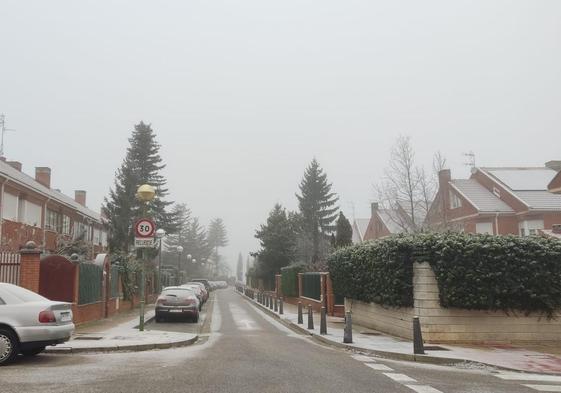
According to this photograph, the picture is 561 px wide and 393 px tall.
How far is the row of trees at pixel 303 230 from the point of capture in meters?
52.0

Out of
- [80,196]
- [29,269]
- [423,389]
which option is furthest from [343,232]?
[80,196]

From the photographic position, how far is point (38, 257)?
15.4 meters

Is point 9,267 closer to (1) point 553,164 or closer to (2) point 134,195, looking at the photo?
(2) point 134,195

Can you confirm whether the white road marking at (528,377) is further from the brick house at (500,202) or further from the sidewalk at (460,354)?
the brick house at (500,202)

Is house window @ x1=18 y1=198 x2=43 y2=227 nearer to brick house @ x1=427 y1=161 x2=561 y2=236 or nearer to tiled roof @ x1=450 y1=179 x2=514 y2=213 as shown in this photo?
brick house @ x1=427 y1=161 x2=561 y2=236

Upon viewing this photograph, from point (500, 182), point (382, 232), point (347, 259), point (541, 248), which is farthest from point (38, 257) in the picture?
point (382, 232)

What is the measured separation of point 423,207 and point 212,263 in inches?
4330

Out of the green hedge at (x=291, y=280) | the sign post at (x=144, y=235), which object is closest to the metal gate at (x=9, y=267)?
the sign post at (x=144, y=235)

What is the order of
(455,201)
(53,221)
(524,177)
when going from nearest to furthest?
(53,221) → (524,177) → (455,201)

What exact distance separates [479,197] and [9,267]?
1322 inches

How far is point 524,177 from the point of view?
135 feet

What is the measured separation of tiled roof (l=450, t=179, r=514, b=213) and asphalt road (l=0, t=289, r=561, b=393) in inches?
1134

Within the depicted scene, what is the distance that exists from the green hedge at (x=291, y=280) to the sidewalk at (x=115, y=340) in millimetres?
20300

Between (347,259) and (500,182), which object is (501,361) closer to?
(347,259)
